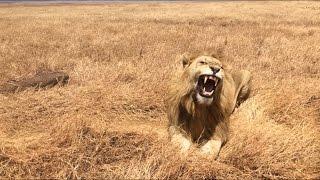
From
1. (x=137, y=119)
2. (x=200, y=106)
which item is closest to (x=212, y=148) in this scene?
(x=200, y=106)

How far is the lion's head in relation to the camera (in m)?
4.93

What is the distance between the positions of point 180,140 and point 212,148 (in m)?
0.39

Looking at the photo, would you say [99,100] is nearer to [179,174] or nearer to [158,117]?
[158,117]

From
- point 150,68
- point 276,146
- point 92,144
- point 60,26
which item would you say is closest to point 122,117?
point 92,144

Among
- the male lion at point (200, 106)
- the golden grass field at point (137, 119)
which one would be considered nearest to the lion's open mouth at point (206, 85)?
the male lion at point (200, 106)

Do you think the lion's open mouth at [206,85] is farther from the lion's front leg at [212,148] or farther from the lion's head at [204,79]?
the lion's front leg at [212,148]

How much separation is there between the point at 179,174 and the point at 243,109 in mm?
2531

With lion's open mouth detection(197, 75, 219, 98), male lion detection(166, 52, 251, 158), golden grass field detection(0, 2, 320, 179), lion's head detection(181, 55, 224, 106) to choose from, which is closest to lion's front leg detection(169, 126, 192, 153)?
male lion detection(166, 52, 251, 158)

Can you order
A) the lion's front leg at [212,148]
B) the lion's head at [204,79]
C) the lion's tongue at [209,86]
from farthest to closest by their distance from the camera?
1. the lion's front leg at [212,148]
2. the lion's tongue at [209,86]
3. the lion's head at [204,79]

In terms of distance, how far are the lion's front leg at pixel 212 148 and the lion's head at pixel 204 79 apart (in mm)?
568

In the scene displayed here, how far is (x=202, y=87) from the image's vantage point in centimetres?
504

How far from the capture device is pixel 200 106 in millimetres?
5266

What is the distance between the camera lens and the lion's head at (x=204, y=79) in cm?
493

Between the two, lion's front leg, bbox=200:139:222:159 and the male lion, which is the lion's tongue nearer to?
the male lion
